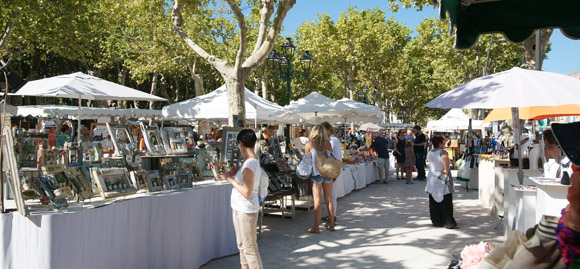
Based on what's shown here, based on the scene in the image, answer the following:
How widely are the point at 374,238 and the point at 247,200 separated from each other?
11.1ft

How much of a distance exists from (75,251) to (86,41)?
656 inches

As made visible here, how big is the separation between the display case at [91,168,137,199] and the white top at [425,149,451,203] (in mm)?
5066

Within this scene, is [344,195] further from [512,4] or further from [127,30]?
[127,30]

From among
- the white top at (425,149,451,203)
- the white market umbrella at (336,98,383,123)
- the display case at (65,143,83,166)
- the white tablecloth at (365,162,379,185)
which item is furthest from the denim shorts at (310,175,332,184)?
the white tablecloth at (365,162,379,185)

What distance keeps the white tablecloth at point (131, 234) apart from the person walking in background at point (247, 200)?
39.2 inches

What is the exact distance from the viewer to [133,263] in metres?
4.32

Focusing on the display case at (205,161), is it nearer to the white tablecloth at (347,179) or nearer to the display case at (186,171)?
the display case at (186,171)

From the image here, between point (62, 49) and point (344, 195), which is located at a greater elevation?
point (62, 49)

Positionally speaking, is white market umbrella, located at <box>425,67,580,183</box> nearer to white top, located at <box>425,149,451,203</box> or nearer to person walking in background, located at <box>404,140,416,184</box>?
white top, located at <box>425,149,451,203</box>

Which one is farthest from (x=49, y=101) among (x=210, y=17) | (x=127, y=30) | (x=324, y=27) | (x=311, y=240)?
(x=311, y=240)

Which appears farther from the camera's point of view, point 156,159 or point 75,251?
point 156,159

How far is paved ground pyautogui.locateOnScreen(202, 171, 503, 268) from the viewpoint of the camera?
5678 mm

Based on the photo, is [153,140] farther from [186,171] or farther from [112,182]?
[112,182]

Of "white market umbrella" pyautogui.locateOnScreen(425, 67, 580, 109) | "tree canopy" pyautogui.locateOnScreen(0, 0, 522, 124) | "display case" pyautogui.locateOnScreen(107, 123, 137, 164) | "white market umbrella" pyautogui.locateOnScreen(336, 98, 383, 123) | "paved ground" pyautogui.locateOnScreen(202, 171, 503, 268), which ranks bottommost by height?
"paved ground" pyautogui.locateOnScreen(202, 171, 503, 268)
